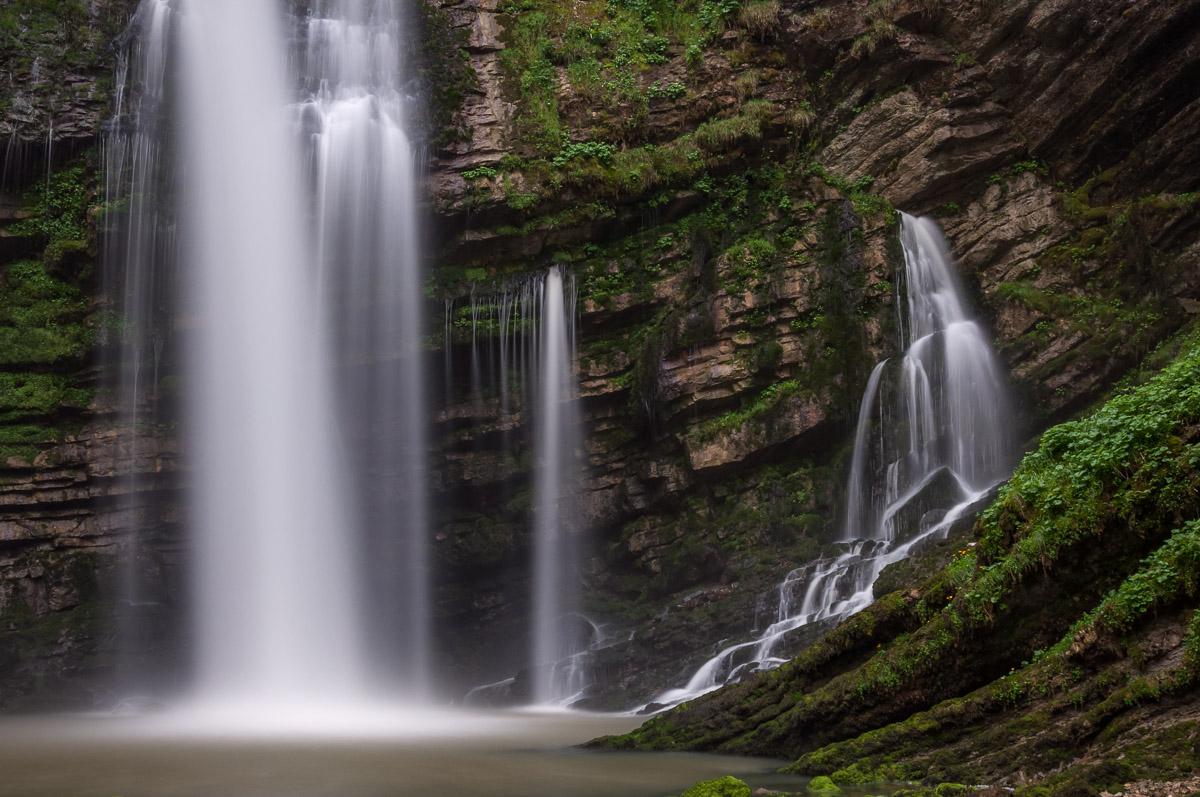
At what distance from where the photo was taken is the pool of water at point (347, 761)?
27.3 ft

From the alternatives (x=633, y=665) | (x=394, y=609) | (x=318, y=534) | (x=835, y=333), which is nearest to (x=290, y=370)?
(x=318, y=534)

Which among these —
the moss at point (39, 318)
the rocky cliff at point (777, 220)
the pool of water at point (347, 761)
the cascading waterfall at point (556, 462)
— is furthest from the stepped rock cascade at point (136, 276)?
the cascading waterfall at point (556, 462)

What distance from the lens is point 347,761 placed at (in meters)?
10.2

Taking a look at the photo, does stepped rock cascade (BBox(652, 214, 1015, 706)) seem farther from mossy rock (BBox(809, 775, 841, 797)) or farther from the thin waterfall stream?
mossy rock (BBox(809, 775, 841, 797))

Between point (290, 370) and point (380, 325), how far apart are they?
6.97 ft

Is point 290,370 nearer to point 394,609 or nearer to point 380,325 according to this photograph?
point 380,325

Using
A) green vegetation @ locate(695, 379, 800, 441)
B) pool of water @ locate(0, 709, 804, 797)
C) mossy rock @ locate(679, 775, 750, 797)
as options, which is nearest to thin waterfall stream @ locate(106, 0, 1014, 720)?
green vegetation @ locate(695, 379, 800, 441)

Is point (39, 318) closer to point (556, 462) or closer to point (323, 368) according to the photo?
point (323, 368)

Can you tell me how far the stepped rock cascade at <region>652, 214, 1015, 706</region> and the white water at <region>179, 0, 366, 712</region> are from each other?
7.79m

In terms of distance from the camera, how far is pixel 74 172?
20.8 m

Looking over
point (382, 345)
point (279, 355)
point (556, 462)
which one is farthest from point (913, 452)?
point (279, 355)

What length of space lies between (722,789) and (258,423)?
1581 centimetres

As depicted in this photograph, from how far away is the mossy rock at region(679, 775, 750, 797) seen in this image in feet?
21.5

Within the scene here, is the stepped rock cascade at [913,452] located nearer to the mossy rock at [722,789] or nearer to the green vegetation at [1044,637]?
the green vegetation at [1044,637]
